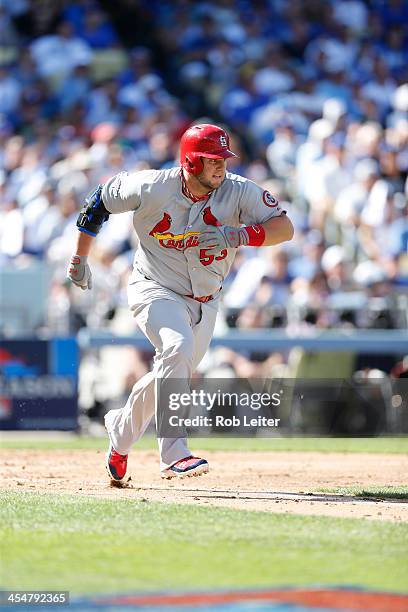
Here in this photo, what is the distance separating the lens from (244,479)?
8008mm

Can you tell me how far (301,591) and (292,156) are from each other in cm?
1159

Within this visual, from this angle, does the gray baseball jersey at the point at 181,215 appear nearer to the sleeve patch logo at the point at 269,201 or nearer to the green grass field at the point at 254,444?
the sleeve patch logo at the point at 269,201

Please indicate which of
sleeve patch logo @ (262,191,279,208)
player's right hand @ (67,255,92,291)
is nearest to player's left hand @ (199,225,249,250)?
sleeve patch logo @ (262,191,279,208)

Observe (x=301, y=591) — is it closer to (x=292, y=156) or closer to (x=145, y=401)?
(x=145, y=401)

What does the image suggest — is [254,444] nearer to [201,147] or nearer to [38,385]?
[38,385]

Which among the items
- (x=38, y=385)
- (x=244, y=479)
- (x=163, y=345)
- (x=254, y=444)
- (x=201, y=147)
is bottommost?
(x=254, y=444)

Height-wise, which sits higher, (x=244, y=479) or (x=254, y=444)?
(x=244, y=479)

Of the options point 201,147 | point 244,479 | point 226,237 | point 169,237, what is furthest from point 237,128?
point 226,237

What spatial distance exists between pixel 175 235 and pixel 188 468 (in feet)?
4.48

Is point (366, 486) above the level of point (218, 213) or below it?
below

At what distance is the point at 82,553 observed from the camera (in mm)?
4879

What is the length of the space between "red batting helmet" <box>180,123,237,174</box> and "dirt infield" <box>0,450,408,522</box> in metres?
1.90

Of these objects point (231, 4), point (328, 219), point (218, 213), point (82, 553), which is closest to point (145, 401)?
point (218, 213)

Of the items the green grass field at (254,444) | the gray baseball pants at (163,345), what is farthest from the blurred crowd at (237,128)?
the gray baseball pants at (163,345)
